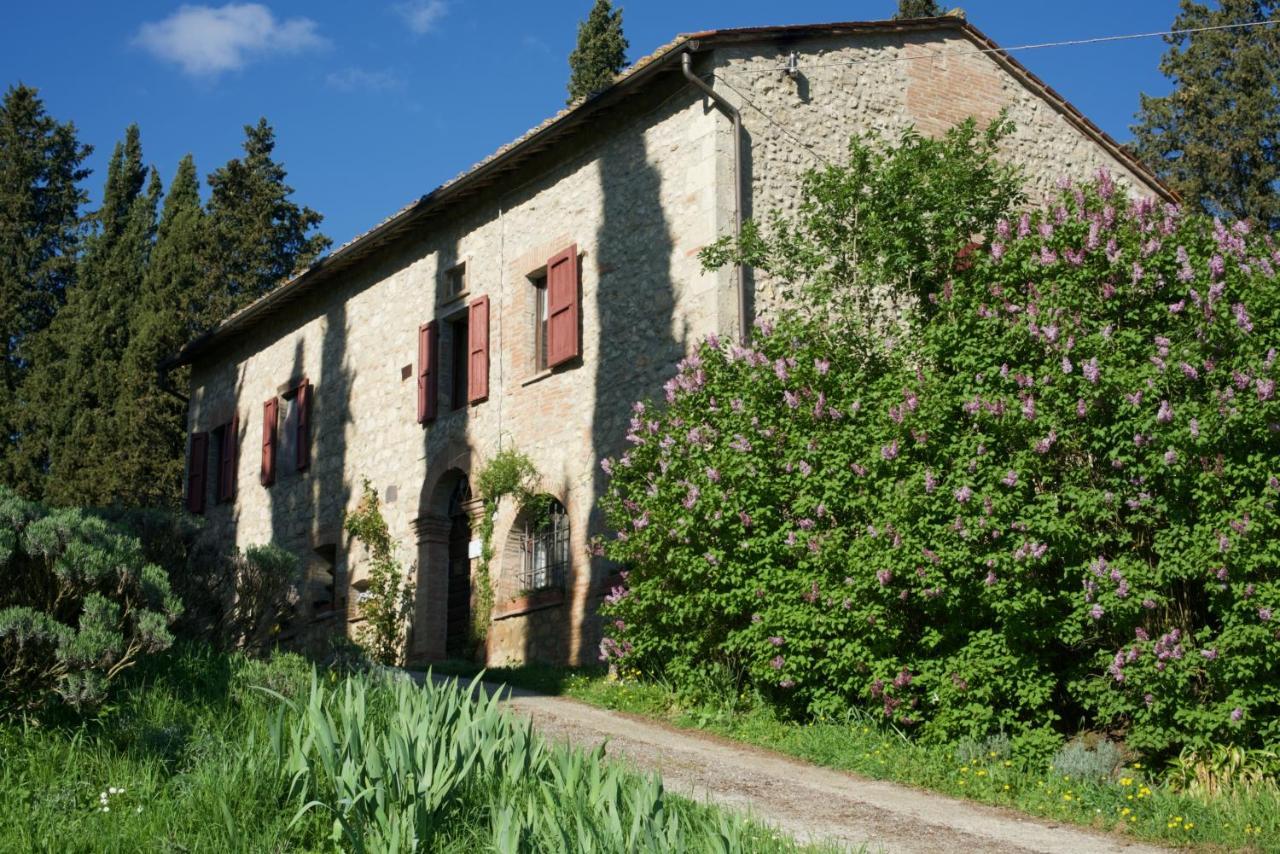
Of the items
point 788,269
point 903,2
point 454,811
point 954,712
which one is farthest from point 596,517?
point 903,2

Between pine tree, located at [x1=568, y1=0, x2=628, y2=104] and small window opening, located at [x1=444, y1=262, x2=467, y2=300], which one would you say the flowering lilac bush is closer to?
small window opening, located at [x1=444, y1=262, x2=467, y2=300]

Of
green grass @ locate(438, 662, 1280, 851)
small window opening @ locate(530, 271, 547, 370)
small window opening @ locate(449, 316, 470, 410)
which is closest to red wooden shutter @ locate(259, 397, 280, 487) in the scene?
small window opening @ locate(449, 316, 470, 410)

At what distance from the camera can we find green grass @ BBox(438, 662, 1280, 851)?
6.84m

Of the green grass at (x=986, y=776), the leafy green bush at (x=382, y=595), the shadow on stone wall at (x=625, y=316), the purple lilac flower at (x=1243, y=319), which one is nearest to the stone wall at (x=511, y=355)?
the shadow on stone wall at (x=625, y=316)

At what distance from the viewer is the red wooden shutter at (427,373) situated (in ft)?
52.5

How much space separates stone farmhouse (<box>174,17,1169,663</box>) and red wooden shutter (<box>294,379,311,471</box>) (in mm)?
52

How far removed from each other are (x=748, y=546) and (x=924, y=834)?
3586 millimetres

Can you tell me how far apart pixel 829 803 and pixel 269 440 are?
1379 centimetres

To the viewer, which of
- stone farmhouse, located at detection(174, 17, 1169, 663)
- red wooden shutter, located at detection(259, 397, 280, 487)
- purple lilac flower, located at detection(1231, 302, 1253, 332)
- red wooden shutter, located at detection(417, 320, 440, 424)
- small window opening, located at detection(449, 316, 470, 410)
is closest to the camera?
purple lilac flower, located at detection(1231, 302, 1253, 332)

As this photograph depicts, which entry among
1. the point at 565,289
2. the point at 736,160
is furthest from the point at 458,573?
the point at 736,160

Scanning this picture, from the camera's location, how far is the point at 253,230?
2612cm

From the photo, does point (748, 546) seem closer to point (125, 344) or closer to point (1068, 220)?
point (1068, 220)

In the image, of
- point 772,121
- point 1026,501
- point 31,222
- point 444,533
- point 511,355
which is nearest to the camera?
point 1026,501

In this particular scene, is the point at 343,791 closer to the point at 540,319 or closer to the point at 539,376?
the point at 539,376
